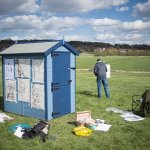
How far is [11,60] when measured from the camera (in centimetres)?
1264

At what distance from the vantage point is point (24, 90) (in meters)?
12.2

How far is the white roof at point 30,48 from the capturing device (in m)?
11.5

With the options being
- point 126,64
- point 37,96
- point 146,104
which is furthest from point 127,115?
point 126,64

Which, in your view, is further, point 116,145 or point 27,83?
point 27,83

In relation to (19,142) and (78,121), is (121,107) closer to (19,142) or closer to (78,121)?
(78,121)

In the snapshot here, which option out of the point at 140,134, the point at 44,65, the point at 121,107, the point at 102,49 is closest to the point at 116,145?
the point at 140,134

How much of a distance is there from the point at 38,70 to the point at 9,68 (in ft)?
6.30

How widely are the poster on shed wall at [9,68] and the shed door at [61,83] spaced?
212 cm

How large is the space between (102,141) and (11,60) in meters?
5.71

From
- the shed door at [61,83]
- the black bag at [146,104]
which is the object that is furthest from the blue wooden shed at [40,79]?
the black bag at [146,104]

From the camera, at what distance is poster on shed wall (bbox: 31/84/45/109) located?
452 inches

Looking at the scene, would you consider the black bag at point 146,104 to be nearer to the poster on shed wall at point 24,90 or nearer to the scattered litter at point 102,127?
the scattered litter at point 102,127

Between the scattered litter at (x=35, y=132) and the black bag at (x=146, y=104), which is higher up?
the black bag at (x=146, y=104)

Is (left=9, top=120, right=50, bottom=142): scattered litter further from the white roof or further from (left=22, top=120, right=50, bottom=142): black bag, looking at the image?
the white roof
